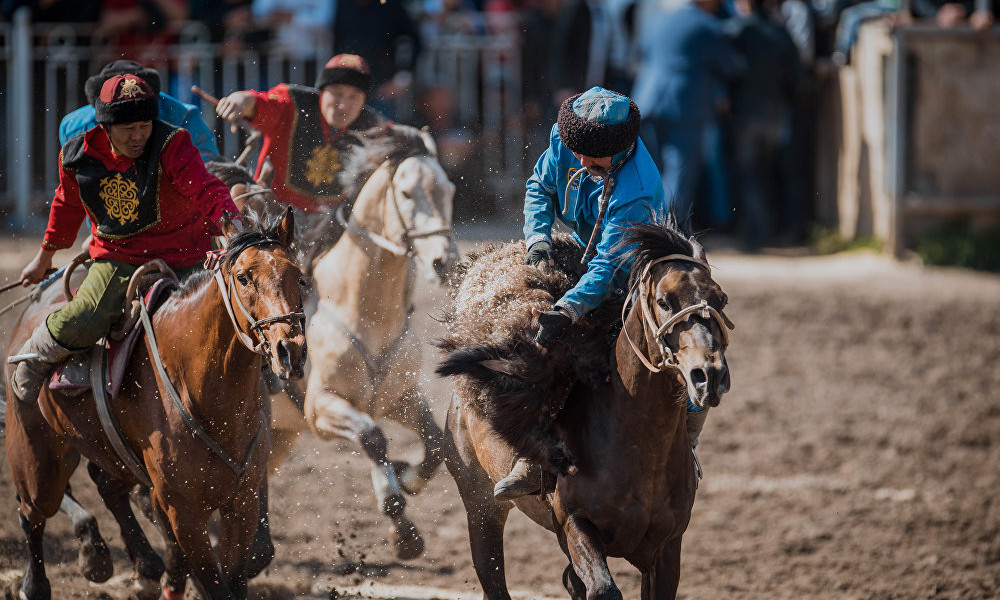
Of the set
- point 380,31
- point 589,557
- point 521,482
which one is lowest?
point 589,557

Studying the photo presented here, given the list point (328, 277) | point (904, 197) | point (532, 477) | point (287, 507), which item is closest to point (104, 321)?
point (328, 277)

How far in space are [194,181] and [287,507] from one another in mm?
2558

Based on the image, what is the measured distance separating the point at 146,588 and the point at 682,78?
6.43 m

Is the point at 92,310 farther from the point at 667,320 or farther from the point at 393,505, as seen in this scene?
the point at 667,320

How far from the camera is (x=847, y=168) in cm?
1121

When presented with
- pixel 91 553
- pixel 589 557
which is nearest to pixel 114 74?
pixel 91 553

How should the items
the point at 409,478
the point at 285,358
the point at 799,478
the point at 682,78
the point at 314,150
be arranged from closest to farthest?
the point at 285,358 < the point at 409,478 < the point at 314,150 < the point at 799,478 < the point at 682,78

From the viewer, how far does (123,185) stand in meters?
4.72

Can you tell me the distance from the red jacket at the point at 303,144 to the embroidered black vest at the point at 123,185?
3.58 ft

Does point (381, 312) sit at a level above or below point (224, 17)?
below

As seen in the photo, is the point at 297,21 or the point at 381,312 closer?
the point at 381,312

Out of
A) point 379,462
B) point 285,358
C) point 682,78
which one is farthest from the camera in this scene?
point 682,78

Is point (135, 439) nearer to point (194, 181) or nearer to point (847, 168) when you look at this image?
point (194, 181)

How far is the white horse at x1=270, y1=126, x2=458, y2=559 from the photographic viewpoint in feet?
19.0
